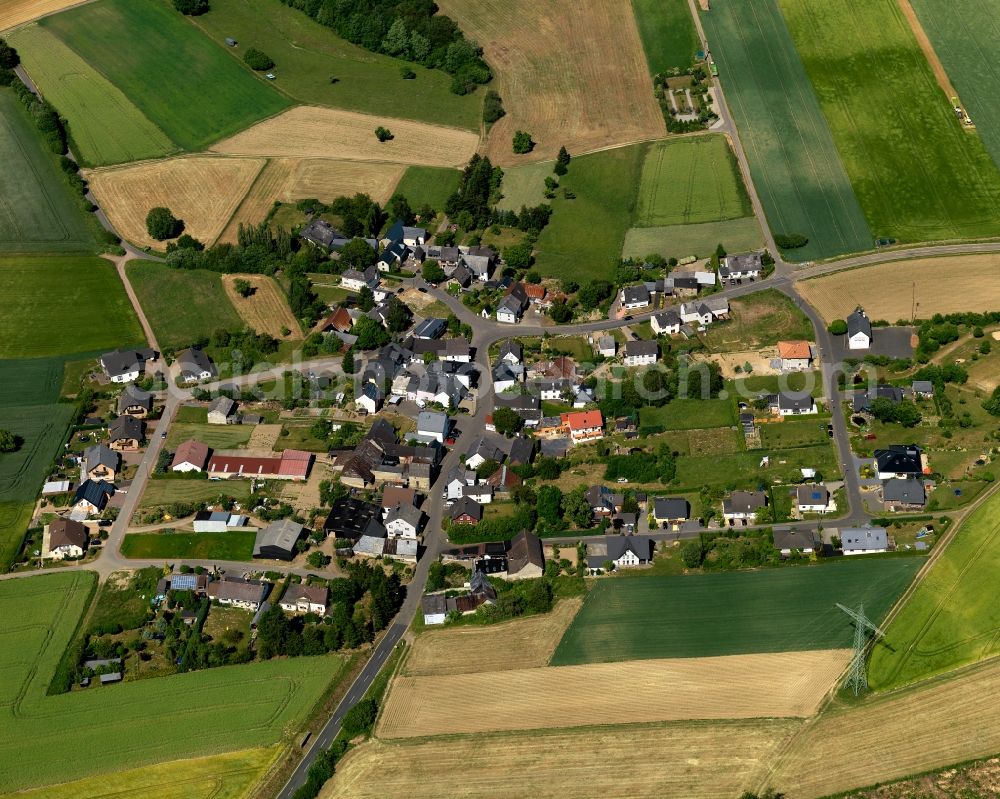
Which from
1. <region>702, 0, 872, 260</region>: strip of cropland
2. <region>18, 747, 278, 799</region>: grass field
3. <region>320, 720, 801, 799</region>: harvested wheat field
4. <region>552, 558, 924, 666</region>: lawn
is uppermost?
<region>18, 747, 278, 799</region>: grass field

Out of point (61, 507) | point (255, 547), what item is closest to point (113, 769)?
point (255, 547)

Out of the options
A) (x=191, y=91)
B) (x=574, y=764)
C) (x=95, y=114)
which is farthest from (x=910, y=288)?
(x=95, y=114)

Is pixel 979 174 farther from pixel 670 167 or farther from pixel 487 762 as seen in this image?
pixel 487 762

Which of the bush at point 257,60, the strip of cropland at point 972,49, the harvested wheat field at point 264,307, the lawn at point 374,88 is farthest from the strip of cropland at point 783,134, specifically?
the bush at point 257,60

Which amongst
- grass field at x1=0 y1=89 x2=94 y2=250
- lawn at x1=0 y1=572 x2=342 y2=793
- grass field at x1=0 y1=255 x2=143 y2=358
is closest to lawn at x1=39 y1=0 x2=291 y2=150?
grass field at x1=0 y1=89 x2=94 y2=250

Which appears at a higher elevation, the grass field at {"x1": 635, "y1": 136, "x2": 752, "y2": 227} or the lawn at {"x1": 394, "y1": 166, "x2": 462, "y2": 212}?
the lawn at {"x1": 394, "y1": 166, "x2": 462, "y2": 212}

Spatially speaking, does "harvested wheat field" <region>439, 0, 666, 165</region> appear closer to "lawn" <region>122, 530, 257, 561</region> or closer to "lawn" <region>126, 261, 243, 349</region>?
"lawn" <region>126, 261, 243, 349</region>

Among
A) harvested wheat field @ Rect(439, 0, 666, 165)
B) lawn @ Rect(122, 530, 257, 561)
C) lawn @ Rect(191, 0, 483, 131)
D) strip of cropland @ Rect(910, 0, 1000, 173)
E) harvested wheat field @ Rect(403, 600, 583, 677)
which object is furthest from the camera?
lawn @ Rect(191, 0, 483, 131)
